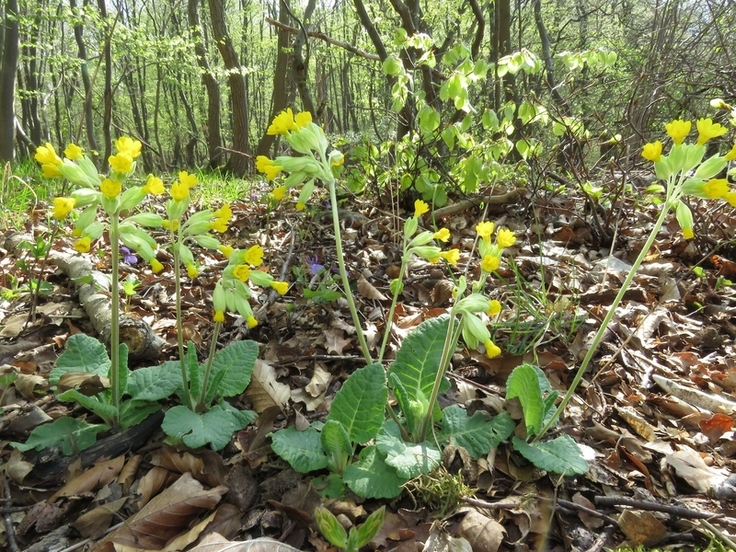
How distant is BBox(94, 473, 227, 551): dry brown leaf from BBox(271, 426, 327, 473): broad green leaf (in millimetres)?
221

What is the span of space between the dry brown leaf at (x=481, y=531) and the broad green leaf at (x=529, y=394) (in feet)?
1.05

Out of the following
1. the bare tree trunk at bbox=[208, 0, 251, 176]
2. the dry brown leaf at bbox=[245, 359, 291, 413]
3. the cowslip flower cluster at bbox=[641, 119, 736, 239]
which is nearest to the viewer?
the cowslip flower cluster at bbox=[641, 119, 736, 239]

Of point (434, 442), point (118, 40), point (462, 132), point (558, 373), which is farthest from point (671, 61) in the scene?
point (118, 40)

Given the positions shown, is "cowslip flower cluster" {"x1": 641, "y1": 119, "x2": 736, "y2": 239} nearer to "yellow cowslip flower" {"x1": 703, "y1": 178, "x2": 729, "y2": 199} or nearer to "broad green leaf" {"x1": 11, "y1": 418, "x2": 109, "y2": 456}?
"yellow cowslip flower" {"x1": 703, "y1": 178, "x2": 729, "y2": 199}

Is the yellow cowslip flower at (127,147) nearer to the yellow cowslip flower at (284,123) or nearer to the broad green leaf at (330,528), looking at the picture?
the yellow cowslip flower at (284,123)

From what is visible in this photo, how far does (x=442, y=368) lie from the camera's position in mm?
1368

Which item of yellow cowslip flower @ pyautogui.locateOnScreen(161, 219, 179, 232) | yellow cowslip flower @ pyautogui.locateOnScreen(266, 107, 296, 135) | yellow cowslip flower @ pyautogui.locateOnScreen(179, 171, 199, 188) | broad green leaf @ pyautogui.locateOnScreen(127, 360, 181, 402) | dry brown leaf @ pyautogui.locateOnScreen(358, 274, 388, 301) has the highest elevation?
yellow cowslip flower @ pyautogui.locateOnScreen(266, 107, 296, 135)

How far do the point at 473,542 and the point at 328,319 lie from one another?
132cm

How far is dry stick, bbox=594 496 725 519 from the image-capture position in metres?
1.24

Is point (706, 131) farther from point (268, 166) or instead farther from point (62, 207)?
point (62, 207)

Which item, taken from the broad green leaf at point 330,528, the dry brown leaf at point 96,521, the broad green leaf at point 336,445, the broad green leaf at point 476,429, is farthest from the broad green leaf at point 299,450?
the dry brown leaf at point 96,521

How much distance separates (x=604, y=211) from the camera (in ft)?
10.6

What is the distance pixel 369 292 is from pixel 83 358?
1.36 meters

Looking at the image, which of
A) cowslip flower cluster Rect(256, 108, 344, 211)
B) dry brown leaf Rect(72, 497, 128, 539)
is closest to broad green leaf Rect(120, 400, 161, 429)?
dry brown leaf Rect(72, 497, 128, 539)
